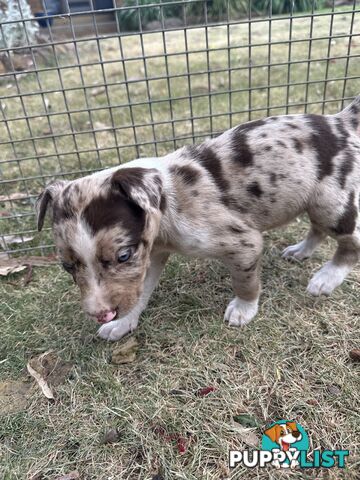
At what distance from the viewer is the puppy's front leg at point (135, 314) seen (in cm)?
327

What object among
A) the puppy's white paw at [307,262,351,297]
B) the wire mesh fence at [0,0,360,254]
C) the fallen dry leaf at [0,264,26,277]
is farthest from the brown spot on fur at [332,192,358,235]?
the fallen dry leaf at [0,264,26,277]

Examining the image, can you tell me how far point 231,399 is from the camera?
274 centimetres

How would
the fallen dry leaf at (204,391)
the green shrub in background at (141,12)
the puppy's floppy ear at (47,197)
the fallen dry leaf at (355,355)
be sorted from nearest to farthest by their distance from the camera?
the puppy's floppy ear at (47,197) < the fallen dry leaf at (204,391) < the fallen dry leaf at (355,355) < the green shrub in background at (141,12)

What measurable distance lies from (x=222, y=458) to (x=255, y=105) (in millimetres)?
5446

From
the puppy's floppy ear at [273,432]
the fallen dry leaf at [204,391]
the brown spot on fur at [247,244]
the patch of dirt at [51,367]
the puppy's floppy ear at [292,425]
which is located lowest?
the patch of dirt at [51,367]

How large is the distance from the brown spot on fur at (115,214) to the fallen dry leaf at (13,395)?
130 centimetres

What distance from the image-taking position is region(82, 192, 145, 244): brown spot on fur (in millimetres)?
2395

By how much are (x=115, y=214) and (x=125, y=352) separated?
116 centimetres

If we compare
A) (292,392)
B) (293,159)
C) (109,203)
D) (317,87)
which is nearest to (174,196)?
(109,203)

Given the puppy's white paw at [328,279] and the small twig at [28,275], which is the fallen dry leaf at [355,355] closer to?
the puppy's white paw at [328,279]

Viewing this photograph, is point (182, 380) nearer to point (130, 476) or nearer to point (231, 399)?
point (231, 399)

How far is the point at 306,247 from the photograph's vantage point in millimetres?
3826

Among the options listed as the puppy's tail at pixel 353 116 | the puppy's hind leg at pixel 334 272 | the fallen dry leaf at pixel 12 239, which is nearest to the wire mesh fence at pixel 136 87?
the fallen dry leaf at pixel 12 239

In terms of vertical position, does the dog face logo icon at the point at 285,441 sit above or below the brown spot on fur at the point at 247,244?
below
